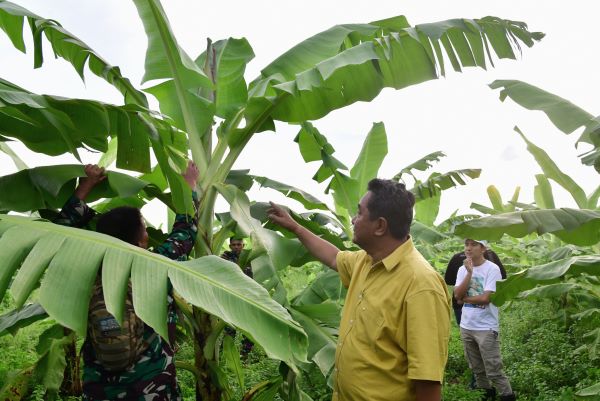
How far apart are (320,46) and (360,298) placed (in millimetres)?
1915

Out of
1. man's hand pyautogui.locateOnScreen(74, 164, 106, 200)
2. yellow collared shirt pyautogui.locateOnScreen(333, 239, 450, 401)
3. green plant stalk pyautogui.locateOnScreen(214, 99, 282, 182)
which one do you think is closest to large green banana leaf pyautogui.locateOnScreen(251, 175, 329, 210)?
green plant stalk pyautogui.locateOnScreen(214, 99, 282, 182)

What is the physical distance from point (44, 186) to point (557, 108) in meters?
3.23

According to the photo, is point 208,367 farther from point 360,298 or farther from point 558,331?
point 558,331

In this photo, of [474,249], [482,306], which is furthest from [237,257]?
[482,306]

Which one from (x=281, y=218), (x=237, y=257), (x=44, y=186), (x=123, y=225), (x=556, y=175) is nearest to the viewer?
(x=123, y=225)

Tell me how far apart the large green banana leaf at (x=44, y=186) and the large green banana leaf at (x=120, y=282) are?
1009 mm

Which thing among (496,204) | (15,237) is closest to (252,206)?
(15,237)

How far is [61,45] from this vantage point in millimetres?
3564

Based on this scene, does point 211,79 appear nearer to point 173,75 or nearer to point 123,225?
point 173,75

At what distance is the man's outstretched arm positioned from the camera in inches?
133

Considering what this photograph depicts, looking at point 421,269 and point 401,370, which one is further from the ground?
point 421,269

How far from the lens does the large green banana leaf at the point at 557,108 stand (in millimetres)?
3725

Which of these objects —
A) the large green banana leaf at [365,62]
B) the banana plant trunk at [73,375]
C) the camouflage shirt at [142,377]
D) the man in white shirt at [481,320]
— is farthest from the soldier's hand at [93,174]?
the man in white shirt at [481,320]

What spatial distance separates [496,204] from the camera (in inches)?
320
